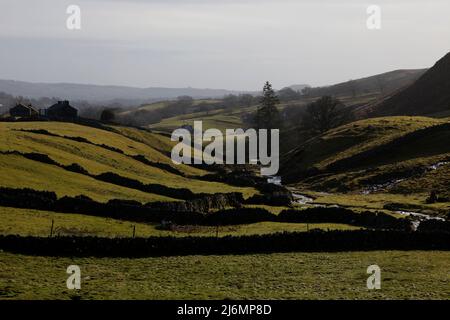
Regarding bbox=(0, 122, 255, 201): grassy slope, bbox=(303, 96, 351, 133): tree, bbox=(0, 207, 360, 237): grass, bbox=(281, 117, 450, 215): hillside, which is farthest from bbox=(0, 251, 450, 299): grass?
bbox=(303, 96, 351, 133): tree

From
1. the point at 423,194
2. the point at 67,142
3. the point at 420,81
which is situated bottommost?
the point at 423,194

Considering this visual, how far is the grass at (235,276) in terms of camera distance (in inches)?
1228

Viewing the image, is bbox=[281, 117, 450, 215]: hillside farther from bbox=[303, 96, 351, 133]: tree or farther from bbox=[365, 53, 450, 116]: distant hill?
bbox=[365, 53, 450, 116]: distant hill

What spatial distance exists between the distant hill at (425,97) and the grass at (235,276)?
449ft

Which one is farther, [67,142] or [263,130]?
[263,130]

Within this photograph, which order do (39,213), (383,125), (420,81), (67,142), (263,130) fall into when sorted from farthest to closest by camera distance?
(420,81), (263,130), (383,125), (67,142), (39,213)

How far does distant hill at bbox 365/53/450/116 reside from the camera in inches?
6848

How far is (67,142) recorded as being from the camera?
298 ft

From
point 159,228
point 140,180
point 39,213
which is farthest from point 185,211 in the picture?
point 140,180

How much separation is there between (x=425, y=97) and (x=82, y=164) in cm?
13712

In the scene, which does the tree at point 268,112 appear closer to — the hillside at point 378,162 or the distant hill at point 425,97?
the hillside at point 378,162

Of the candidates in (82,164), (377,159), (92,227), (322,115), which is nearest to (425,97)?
(322,115)

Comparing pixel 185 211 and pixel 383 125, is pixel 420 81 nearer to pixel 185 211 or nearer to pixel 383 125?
pixel 383 125
